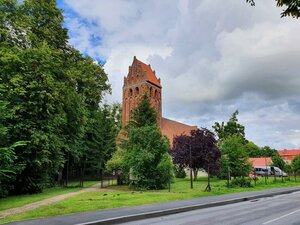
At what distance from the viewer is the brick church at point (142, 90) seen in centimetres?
5791

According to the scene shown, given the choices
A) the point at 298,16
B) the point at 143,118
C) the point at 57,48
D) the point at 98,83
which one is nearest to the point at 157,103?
the point at 98,83

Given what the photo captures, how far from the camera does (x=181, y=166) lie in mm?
37906

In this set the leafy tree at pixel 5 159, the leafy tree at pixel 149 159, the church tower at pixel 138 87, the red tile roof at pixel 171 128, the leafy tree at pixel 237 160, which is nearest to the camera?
the leafy tree at pixel 5 159

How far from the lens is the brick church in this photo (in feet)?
190

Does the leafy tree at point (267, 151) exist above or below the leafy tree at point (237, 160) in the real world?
above

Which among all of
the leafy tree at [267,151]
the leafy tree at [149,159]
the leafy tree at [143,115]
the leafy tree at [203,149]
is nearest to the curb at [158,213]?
the leafy tree at [149,159]

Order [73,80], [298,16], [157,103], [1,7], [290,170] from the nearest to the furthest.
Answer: [298,16] → [1,7] → [73,80] → [290,170] → [157,103]

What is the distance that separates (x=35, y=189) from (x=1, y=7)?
14016 millimetres

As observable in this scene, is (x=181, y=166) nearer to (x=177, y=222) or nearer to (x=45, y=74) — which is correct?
(x=45, y=74)

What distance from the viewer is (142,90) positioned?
5719 centimetres

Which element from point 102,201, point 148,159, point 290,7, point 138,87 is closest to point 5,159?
point 102,201

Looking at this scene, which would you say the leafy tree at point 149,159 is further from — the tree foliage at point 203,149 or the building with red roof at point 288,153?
the building with red roof at point 288,153

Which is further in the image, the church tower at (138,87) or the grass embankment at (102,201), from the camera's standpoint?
the church tower at (138,87)

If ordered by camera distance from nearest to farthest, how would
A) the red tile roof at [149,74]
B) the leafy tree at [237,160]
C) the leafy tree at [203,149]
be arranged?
the leafy tree at [203,149] < the leafy tree at [237,160] < the red tile roof at [149,74]
